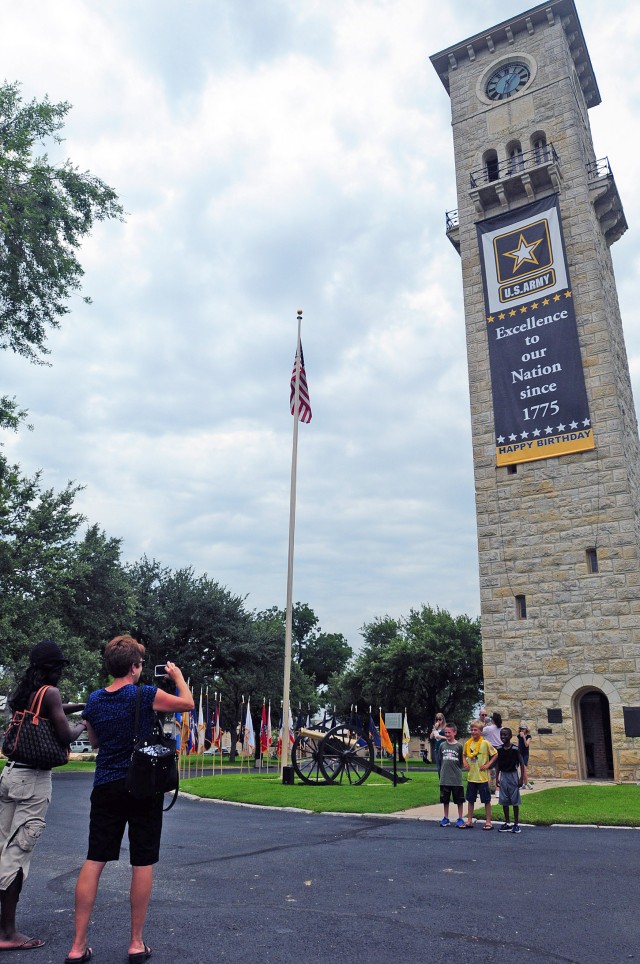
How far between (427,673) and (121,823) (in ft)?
134

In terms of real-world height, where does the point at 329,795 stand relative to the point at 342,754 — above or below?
below

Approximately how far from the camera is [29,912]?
18.4 ft

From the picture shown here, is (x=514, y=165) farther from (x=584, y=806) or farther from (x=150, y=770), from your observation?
(x=150, y=770)

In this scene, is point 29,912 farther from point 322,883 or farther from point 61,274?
point 61,274

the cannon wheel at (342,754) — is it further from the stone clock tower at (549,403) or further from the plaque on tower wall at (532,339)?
the plaque on tower wall at (532,339)

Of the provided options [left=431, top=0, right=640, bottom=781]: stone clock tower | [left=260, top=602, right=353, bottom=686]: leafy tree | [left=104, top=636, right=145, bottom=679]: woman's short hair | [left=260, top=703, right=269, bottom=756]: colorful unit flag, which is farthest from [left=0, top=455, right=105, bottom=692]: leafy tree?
[left=260, top=602, right=353, bottom=686]: leafy tree

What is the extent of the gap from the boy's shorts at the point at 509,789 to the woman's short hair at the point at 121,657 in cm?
849

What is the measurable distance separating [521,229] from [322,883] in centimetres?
2560

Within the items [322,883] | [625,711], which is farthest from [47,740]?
[625,711]

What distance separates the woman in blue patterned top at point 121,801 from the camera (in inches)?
170

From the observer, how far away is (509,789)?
1130cm

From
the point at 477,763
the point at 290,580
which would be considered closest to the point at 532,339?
the point at 290,580

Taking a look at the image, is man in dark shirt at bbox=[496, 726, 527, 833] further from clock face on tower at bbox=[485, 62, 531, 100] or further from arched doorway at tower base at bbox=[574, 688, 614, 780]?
clock face on tower at bbox=[485, 62, 531, 100]

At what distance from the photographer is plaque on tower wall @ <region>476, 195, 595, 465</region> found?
2447cm
